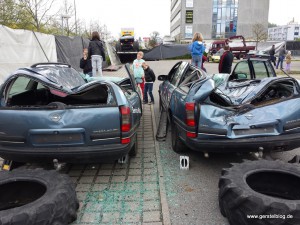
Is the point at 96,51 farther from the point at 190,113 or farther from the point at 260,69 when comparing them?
the point at 190,113

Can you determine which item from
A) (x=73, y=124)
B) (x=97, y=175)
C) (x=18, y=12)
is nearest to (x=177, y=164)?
(x=97, y=175)

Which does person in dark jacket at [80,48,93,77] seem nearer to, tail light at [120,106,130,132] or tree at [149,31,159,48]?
tail light at [120,106,130,132]

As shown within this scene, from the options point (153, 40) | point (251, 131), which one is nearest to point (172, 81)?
point (251, 131)

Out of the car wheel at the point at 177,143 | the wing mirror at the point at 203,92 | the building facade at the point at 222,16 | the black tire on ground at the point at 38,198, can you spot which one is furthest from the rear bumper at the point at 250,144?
the building facade at the point at 222,16

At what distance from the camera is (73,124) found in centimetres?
339

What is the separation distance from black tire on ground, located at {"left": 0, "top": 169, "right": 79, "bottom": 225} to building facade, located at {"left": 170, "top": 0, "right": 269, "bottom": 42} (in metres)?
74.7

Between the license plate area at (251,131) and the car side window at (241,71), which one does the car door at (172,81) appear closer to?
the car side window at (241,71)

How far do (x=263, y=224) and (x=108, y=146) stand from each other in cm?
192

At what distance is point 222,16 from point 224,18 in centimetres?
77

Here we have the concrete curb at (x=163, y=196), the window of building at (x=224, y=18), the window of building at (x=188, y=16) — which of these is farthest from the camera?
the window of building at (x=188, y=16)

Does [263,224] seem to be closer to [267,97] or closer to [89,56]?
[267,97]

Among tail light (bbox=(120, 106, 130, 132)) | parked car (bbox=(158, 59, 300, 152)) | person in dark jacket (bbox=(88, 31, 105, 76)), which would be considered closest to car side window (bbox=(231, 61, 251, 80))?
parked car (bbox=(158, 59, 300, 152))

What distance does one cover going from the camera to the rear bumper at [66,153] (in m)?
3.42

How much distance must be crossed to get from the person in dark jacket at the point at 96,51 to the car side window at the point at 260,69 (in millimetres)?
4714
